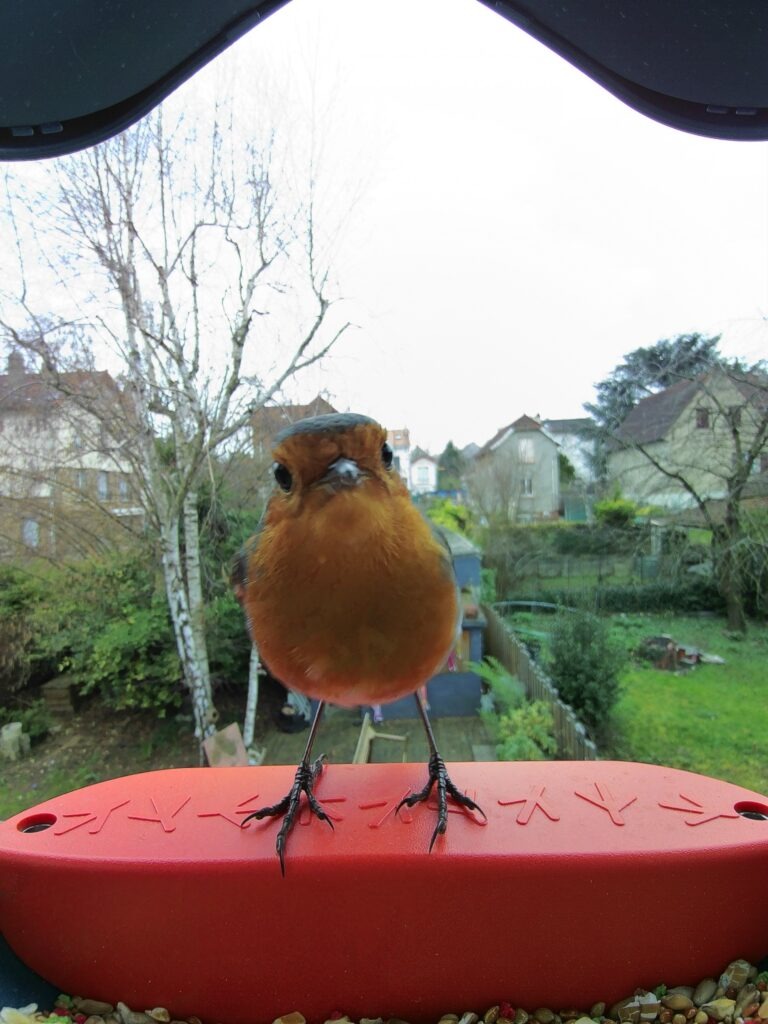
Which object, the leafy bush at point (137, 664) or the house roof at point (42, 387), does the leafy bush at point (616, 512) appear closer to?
the leafy bush at point (137, 664)

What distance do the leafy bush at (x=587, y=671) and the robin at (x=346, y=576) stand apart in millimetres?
4912

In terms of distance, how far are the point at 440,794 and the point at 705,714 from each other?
5890 mm

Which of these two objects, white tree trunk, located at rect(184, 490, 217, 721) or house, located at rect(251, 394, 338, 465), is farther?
white tree trunk, located at rect(184, 490, 217, 721)

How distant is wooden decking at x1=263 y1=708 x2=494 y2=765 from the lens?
484 cm

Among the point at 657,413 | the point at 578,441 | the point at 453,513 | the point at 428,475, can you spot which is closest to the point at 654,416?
the point at 657,413

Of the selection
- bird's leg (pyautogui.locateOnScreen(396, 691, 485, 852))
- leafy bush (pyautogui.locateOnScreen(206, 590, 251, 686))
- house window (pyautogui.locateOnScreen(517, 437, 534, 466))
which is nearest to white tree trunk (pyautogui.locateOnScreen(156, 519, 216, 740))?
leafy bush (pyautogui.locateOnScreen(206, 590, 251, 686))

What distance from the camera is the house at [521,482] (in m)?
12.0

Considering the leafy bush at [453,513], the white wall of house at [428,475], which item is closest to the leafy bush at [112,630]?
the leafy bush at [453,513]

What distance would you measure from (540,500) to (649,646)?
4.74 m

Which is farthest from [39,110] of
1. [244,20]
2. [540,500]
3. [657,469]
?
[540,500]

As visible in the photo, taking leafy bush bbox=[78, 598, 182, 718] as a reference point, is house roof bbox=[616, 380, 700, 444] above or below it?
above

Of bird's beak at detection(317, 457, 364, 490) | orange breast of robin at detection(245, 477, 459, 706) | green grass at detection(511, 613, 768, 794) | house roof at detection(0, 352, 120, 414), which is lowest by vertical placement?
green grass at detection(511, 613, 768, 794)

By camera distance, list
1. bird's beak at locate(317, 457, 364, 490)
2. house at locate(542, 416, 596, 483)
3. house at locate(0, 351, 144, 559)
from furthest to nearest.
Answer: house at locate(542, 416, 596, 483)
house at locate(0, 351, 144, 559)
bird's beak at locate(317, 457, 364, 490)

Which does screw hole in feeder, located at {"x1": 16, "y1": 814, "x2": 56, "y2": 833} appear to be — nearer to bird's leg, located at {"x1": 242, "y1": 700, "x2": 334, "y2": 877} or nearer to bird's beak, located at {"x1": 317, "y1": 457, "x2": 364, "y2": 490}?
bird's leg, located at {"x1": 242, "y1": 700, "x2": 334, "y2": 877}
